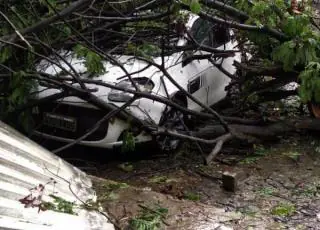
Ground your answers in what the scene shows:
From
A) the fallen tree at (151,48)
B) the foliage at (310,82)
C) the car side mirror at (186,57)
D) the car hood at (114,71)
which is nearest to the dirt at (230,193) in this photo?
the fallen tree at (151,48)

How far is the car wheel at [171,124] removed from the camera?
5.11 metres

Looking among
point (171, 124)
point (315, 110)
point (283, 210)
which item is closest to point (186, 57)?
point (171, 124)

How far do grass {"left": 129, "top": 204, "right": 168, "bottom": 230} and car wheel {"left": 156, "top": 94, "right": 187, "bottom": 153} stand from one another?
1.70 metres

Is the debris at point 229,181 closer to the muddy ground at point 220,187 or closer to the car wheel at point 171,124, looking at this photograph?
the muddy ground at point 220,187

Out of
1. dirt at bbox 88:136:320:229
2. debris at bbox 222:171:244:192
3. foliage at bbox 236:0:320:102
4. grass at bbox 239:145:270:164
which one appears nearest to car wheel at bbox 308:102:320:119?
dirt at bbox 88:136:320:229

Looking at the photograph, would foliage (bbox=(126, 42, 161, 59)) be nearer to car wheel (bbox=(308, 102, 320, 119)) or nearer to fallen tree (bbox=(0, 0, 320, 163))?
fallen tree (bbox=(0, 0, 320, 163))

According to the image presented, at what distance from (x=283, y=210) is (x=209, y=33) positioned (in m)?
2.85

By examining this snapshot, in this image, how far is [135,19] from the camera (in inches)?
191

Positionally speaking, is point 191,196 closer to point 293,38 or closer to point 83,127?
point 83,127

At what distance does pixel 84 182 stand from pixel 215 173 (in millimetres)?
1648

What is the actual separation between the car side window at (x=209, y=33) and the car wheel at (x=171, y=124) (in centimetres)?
91

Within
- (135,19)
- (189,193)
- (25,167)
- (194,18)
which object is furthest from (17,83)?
(194,18)

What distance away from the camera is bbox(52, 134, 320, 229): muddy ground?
3.46 meters

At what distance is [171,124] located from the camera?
5219mm
